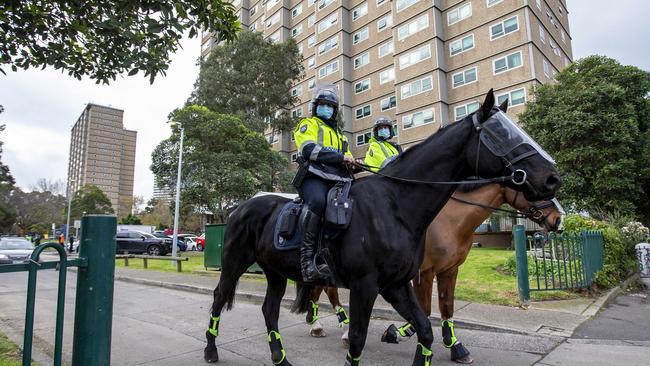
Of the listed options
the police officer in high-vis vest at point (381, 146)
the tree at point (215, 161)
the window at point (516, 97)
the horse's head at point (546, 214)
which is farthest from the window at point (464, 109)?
the horse's head at point (546, 214)

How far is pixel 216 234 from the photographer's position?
1316 centimetres

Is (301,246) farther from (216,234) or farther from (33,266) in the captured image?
(216,234)

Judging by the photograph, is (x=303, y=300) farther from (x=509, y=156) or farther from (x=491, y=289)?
(x=491, y=289)

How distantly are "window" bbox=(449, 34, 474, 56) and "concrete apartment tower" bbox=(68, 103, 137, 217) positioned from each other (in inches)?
3969

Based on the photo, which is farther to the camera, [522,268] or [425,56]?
[425,56]

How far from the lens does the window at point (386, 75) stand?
1409 inches

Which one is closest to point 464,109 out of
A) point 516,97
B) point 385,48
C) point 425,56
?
point 516,97

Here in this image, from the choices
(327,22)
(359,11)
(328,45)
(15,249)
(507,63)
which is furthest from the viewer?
(327,22)

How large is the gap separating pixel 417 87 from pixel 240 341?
3038cm

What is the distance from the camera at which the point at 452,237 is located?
4664 mm

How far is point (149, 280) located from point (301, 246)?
1010 cm

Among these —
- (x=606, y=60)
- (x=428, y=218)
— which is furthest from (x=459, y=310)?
(x=606, y=60)

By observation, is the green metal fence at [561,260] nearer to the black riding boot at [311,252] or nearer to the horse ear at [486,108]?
the horse ear at [486,108]

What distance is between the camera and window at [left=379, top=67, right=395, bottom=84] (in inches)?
1409
